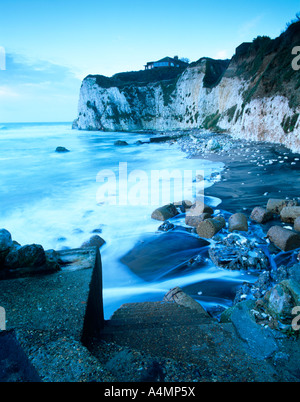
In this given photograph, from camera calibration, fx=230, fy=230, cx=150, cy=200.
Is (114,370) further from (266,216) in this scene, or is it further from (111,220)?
(111,220)

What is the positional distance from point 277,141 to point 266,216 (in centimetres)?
1301

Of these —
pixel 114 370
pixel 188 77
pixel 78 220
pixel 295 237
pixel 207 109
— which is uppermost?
pixel 188 77

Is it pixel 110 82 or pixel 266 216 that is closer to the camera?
pixel 266 216

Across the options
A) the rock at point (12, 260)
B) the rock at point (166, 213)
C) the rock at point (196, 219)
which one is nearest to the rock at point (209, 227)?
the rock at point (196, 219)

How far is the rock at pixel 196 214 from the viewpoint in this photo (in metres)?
6.54

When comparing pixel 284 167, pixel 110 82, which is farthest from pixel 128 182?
pixel 110 82

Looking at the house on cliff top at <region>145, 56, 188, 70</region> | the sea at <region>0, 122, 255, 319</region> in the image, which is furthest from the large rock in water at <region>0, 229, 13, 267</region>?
the house on cliff top at <region>145, 56, 188, 70</region>

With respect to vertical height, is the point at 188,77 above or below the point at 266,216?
above

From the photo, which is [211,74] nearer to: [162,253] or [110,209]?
[110,209]

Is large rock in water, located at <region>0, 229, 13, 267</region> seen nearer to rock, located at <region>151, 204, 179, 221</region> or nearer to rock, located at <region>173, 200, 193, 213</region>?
rock, located at <region>151, 204, 179, 221</region>

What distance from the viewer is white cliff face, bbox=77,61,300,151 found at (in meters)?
17.0

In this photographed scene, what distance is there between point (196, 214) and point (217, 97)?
110 feet

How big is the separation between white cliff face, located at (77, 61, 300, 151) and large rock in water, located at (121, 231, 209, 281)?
1129 cm

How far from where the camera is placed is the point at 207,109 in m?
38.3
